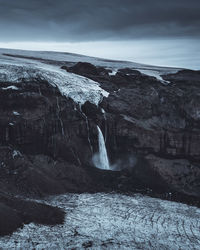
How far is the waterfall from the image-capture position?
2331 cm

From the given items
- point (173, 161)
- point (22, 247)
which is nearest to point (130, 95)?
point (173, 161)

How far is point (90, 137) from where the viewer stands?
2391 centimetres

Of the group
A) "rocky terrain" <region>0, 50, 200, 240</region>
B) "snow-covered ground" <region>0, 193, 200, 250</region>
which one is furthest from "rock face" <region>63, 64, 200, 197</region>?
"snow-covered ground" <region>0, 193, 200, 250</region>

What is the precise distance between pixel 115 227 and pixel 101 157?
327 inches

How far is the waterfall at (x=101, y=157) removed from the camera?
23312mm

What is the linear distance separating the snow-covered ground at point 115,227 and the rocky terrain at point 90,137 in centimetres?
→ 148

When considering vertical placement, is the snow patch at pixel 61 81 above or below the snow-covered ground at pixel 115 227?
above

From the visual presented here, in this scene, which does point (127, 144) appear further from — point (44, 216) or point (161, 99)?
point (44, 216)

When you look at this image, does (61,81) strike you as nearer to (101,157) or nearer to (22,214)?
(101,157)

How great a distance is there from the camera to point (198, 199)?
67.7ft

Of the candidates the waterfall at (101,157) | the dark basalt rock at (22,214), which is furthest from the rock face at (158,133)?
the dark basalt rock at (22,214)

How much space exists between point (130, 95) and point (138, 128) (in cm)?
415

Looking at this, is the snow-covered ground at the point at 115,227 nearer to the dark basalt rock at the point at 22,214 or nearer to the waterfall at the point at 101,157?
the dark basalt rock at the point at 22,214

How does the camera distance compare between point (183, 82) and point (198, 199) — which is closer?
point (198, 199)
